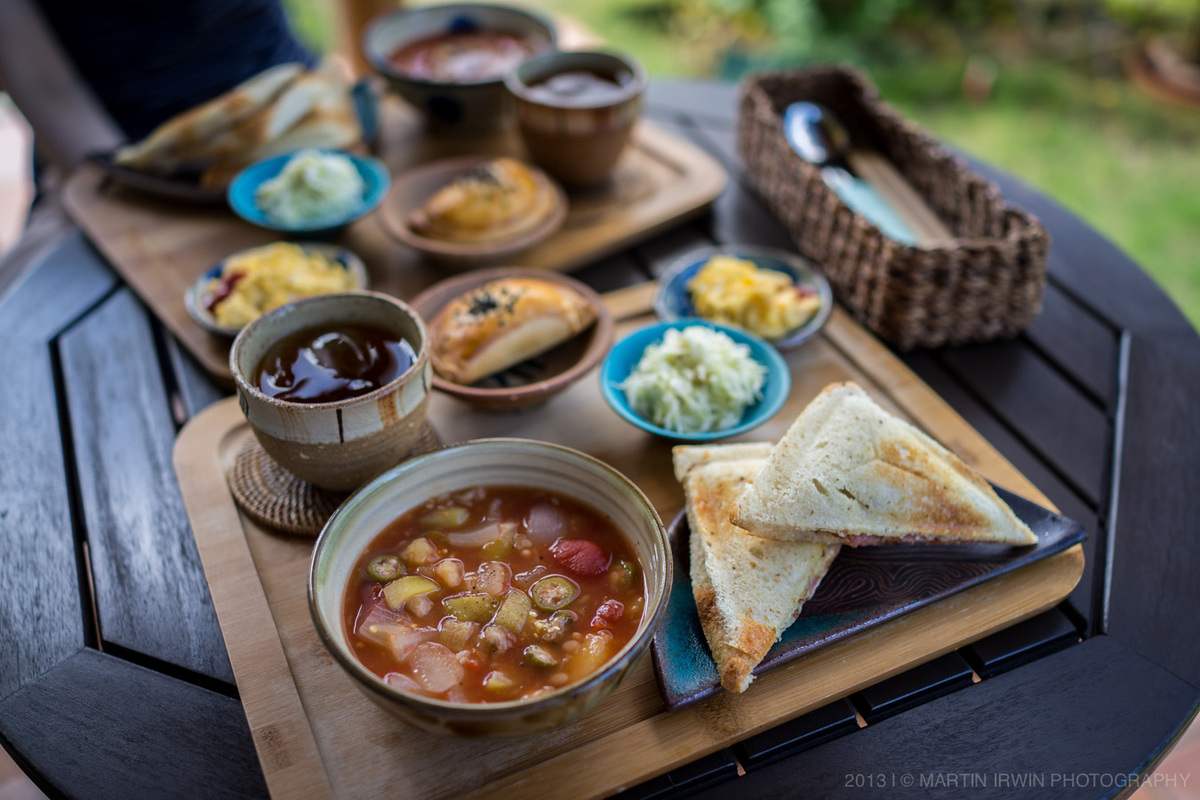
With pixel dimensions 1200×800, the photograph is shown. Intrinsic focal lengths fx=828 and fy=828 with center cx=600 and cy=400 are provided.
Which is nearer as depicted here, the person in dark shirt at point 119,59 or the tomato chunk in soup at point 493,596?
the tomato chunk in soup at point 493,596

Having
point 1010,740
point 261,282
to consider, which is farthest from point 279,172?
point 1010,740

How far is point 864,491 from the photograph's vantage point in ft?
5.84

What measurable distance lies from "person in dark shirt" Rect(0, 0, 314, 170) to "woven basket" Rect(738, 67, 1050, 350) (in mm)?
2408

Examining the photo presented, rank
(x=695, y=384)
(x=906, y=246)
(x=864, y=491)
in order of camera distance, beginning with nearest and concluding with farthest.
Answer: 1. (x=864, y=491)
2. (x=695, y=384)
3. (x=906, y=246)

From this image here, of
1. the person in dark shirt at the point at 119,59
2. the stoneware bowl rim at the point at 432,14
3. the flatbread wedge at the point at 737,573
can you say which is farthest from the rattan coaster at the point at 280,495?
the person in dark shirt at the point at 119,59

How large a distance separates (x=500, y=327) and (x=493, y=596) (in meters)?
0.82

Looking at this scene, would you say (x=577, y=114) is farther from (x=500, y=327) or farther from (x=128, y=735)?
(x=128, y=735)

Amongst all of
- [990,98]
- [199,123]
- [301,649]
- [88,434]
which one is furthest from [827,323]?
[990,98]

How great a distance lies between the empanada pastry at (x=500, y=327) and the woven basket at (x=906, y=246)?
90 cm

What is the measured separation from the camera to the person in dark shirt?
3.40m

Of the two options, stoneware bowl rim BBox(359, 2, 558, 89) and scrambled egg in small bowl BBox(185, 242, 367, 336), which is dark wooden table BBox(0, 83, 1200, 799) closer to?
scrambled egg in small bowl BBox(185, 242, 367, 336)

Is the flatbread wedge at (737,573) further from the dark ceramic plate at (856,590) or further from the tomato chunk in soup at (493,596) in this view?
the tomato chunk in soup at (493,596)

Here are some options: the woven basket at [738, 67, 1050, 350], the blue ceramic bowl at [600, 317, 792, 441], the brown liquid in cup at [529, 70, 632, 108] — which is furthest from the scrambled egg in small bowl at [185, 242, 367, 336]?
the woven basket at [738, 67, 1050, 350]

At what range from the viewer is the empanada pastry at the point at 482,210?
2738 millimetres
